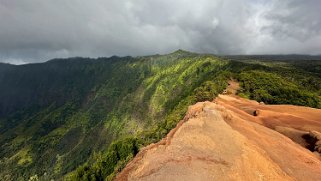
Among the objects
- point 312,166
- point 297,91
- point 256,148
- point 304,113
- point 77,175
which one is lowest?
point 77,175

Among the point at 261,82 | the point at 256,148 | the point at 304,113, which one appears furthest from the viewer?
the point at 261,82

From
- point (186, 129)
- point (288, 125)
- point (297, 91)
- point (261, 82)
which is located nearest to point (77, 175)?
point (261, 82)

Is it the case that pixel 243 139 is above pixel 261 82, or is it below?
above

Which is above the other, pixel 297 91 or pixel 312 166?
pixel 312 166

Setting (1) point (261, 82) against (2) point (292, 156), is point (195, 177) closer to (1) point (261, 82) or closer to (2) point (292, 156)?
(2) point (292, 156)

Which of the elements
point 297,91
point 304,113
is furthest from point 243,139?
point 297,91

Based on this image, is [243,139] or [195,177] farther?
[243,139]

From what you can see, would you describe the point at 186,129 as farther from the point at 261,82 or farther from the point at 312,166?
the point at 261,82

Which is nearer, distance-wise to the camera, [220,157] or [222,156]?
[220,157]

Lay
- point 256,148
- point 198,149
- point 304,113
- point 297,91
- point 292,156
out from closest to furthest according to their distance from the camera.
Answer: point 198,149, point 256,148, point 292,156, point 304,113, point 297,91
